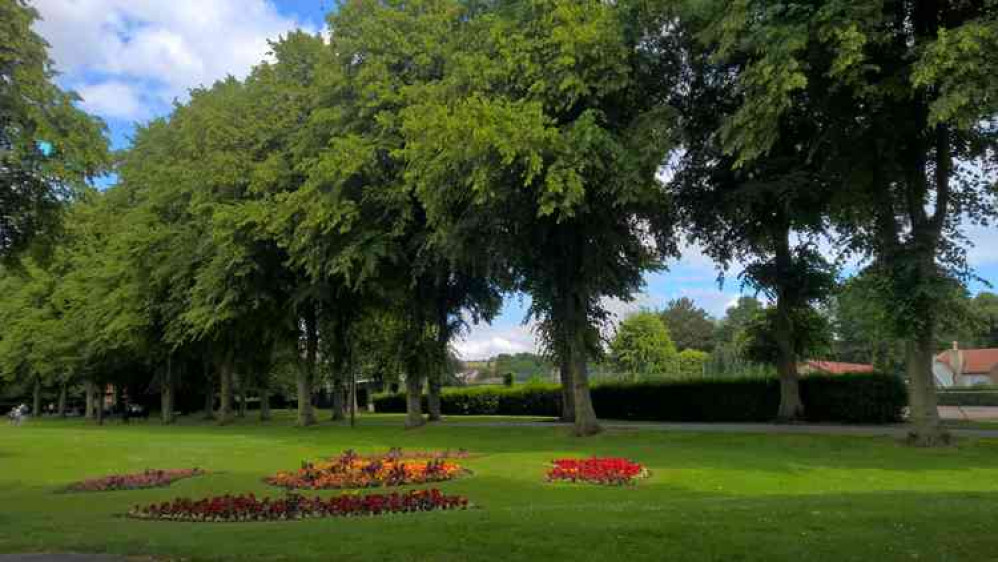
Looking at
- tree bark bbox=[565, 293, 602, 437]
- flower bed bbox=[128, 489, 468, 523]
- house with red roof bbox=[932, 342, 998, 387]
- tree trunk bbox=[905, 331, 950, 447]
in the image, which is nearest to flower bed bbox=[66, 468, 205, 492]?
flower bed bbox=[128, 489, 468, 523]

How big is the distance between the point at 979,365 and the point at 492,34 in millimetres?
101697

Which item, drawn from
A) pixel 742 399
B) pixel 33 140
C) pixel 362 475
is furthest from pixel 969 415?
pixel 33 140

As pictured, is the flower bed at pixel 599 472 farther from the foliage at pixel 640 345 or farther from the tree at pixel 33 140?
the foliage at pixel 640 345

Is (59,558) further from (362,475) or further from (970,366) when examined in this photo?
(970,366)

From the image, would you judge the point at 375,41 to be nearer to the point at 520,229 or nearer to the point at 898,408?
the point at 520,229

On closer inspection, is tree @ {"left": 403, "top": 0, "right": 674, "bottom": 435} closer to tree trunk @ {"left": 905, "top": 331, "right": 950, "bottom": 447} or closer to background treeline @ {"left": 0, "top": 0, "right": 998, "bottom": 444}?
background treeline @ {"left": 0, "top": 0, "right": 998, "bottom": 444}

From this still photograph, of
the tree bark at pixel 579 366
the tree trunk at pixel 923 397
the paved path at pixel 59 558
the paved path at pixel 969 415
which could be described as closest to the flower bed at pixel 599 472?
the tree trunk at pixel 923 397

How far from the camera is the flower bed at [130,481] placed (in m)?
15.8

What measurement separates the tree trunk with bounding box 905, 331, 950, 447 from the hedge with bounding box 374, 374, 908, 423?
8.00 meters

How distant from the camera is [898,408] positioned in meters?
27.4

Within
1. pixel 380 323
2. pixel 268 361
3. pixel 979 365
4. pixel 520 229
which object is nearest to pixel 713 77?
pixel 520 229

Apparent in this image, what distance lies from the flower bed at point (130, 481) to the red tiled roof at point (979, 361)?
106796 mm

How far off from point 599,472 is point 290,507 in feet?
21.0

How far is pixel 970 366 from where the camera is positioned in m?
103
